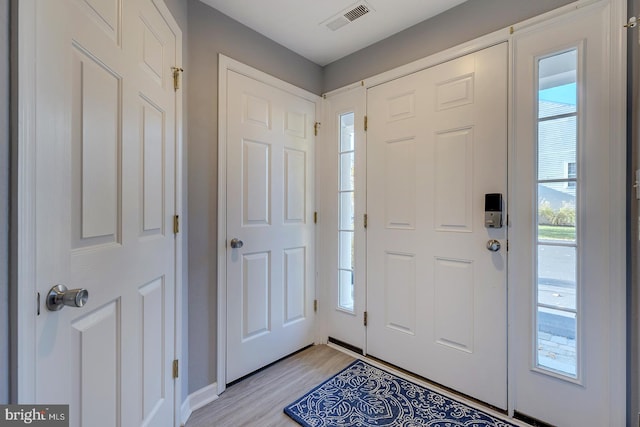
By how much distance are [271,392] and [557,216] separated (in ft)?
6.47

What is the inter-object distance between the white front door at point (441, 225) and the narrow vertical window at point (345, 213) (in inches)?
7.8

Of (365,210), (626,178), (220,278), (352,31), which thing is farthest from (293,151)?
(626,178)

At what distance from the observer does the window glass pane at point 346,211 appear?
2389mm

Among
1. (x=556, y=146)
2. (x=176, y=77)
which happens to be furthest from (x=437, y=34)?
(x=176, y=77)

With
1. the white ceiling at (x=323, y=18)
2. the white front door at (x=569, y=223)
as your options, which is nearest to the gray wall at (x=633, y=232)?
the white front door at (x=569, y=223)

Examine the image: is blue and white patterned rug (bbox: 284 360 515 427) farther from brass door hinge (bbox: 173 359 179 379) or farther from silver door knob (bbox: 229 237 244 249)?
silver door knob (bbox: 229 237 244 249)

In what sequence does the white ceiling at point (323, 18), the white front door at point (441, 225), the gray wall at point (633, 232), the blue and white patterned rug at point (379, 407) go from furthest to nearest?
the white ceiling at point (323, 18)
the white front door at point (441, 225)
the blue and white patterned rug at point (379, 407)
the gray wall at point (633, 232)

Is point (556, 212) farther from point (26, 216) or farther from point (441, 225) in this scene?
point (26, 216)

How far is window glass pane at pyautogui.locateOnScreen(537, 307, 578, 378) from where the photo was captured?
1444mm

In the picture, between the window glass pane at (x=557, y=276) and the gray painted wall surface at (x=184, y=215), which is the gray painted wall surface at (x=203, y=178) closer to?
the gray painted wall surface at (x=184, y=215)

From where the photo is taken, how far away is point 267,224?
7.00 ft

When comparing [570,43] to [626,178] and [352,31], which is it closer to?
[626,178]

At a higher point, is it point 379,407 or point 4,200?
point 4,200

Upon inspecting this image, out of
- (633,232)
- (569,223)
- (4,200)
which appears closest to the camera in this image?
(4,200)
